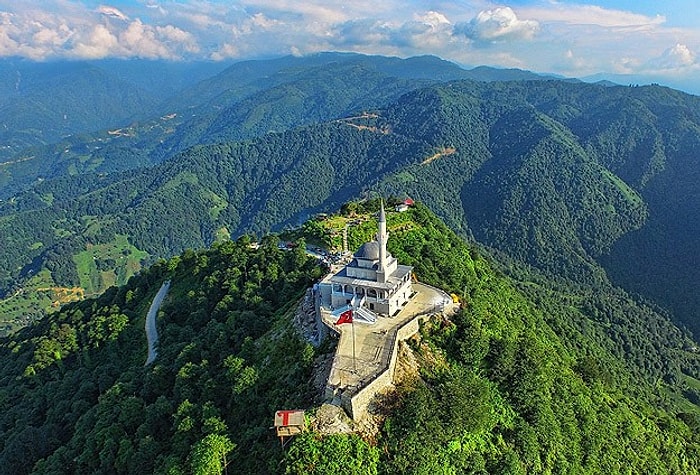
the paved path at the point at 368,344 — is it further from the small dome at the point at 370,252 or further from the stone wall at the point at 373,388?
the small dome at the point at 370,252

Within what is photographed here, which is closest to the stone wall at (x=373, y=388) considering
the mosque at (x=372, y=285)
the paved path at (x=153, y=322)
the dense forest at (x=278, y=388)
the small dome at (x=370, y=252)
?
the dense forest at (x=278, y=388)

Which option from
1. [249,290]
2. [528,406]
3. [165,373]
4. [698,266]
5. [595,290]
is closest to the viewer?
[528,406]

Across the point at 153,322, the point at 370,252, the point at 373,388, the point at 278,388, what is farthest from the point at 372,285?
the point at 153,322

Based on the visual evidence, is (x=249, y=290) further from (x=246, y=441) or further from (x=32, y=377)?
(x=32, y=377)

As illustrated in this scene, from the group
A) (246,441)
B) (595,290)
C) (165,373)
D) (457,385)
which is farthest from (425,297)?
(595,290)

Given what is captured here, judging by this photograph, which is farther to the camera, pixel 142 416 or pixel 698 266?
pixel 698 266

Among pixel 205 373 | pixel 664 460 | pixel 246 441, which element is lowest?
pixel 664 460
